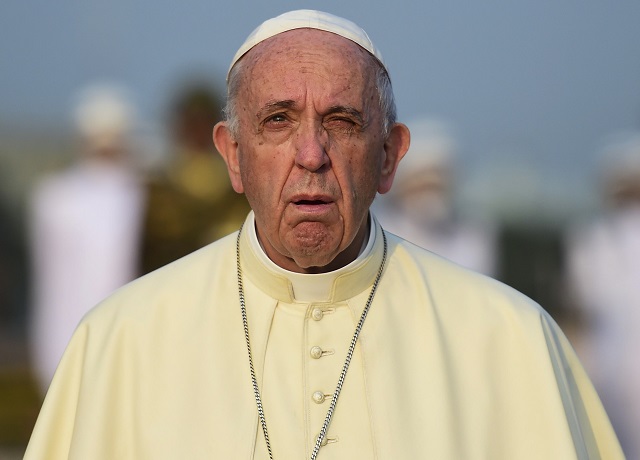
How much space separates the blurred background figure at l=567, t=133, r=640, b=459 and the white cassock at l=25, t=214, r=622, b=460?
4397 mm

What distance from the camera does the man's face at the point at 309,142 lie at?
14.2 feet

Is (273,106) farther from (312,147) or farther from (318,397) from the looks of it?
(318,397)

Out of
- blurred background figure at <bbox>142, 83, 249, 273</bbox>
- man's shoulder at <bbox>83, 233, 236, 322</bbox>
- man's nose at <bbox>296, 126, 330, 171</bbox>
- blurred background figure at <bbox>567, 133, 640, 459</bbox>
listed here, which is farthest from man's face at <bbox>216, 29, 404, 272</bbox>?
blurred background figure at <bbox>567, 133, 640, 459</bbox>

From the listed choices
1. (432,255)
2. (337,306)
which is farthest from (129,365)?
(432,255)

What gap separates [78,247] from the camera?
8.98 meters

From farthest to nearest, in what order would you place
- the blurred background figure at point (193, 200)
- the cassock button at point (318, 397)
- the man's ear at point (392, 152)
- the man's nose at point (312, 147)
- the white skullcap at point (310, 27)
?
the blurred background figure at point (193, 200) < the man's ear at point (392, 152) < the white skullcap at point (310, 27) < the cassock button at point (318, 397) < the man's nose at point (312, 147)

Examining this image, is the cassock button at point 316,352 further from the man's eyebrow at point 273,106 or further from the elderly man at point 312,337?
the man's eyebrow at point 273,106

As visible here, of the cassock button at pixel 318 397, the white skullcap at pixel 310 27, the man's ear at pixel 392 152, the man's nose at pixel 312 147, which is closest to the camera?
the man's nose at pixel 312 147

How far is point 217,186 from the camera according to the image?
8.96m

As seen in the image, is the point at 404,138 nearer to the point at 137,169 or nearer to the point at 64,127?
the point at 137,169

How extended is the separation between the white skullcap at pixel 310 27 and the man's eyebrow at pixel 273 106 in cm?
25

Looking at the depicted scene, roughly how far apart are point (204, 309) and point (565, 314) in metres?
9.55

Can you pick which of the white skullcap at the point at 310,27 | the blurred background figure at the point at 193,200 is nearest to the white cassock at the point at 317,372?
the white skullcap at the point at 310,27

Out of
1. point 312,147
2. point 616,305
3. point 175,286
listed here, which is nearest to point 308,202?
point 312,147
